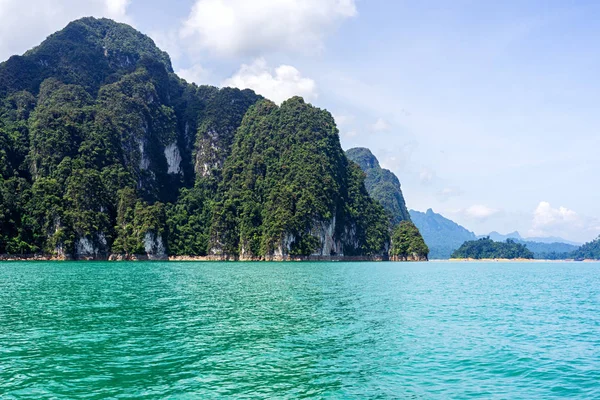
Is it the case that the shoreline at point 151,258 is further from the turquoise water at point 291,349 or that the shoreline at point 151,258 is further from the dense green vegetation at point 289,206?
the turquoise water at point 291,349

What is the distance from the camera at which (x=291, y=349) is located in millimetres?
21141

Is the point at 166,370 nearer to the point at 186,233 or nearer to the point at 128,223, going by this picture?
the point at 128,223

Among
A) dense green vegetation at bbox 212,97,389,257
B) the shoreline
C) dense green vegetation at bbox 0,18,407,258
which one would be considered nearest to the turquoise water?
the shoreline

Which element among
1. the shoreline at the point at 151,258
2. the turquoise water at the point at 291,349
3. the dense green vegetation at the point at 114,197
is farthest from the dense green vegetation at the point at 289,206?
the turquoise water at the point at 291,349

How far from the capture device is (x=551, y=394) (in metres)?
15.8

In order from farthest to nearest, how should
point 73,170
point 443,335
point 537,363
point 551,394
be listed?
point 73,170 < point 443,335 < point 537,363 < point 551,394

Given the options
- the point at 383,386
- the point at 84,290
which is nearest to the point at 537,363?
the point at 383,386

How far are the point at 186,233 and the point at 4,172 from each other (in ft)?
206

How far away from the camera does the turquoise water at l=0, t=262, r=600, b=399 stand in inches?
620

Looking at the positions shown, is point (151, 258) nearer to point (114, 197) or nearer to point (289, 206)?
point (114, 197)

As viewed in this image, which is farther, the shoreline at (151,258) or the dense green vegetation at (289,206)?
the dense green vegetation at (289,206)

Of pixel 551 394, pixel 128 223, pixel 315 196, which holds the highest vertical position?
pixel 315 196

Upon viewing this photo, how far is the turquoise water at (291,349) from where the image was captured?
15742 mm

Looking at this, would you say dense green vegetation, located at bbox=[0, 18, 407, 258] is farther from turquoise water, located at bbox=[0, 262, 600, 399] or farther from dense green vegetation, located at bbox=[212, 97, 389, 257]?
turquoise water, located at bbox=[0, 262, 600, 399]
